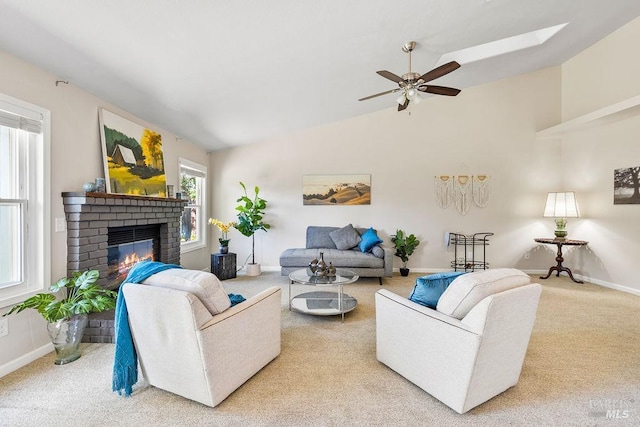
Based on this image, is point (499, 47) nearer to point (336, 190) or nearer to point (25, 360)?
point (336, 190)

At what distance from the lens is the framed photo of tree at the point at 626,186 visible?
409 centimetres

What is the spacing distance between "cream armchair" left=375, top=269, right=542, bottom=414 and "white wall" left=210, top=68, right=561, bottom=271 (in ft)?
12.5

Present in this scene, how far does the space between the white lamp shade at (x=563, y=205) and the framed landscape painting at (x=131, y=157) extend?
20.8 ft

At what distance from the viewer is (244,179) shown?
577 cm

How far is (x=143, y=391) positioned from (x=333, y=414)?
1.25 m

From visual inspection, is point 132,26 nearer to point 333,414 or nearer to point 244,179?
point 333,414

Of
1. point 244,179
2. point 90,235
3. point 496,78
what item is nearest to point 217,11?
point 90,235

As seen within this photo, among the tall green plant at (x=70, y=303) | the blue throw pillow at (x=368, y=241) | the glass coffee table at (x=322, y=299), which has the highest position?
the blue throw pillow at (x=368, y=241)

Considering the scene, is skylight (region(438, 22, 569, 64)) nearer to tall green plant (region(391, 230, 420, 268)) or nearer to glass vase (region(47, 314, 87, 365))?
tall green plant (region(391, 230, 420, 268))

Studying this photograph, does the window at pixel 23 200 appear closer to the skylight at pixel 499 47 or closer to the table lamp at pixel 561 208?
the skylight at pixel 499 47

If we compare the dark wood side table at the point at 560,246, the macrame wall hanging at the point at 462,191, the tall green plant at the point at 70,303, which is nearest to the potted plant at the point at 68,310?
the tall green plant at the point at 70,303

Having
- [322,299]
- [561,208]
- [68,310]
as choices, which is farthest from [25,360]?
[561,208]

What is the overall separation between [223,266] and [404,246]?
324 centimetres

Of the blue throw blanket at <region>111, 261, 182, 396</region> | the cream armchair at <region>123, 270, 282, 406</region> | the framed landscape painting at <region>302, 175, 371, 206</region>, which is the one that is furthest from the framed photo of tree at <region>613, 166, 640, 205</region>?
the blue throw blanket at <region>111, 261, 182, 396</region>
